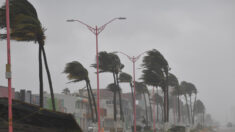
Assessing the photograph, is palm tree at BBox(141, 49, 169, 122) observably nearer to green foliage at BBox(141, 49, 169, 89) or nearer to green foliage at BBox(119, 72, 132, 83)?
green foliage at BBox(141, 49, 169, 89)

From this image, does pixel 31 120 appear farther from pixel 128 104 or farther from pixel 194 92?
pixel 128 104

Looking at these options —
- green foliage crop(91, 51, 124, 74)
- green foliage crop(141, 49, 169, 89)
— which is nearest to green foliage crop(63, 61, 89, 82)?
green foliage crop(91, 51, 124, 74)

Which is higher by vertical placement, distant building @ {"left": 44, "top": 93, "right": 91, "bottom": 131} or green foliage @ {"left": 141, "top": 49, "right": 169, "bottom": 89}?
green foliage @ {"left": 141, "top": 49, "right": 169, "bottom": 89}

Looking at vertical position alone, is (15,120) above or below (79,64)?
below

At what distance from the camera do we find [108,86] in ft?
252

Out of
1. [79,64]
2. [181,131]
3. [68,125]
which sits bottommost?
[181,131]

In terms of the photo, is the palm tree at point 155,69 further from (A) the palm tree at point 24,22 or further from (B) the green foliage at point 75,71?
(A) the palm tree at point 24,22

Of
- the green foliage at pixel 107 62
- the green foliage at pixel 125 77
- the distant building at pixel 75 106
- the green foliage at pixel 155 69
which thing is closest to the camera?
the green foliage at pixel 155 69

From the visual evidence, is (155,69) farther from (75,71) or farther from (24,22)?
(24,22)

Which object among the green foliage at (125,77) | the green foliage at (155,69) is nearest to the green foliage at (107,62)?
the green foliage at (155,69)

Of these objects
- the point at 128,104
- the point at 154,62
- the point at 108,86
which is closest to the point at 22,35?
the point at 154,62

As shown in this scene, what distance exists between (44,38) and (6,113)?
19600 millimetres

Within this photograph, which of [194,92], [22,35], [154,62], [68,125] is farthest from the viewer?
[194,92]

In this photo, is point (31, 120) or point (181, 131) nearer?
point (31, 120)
